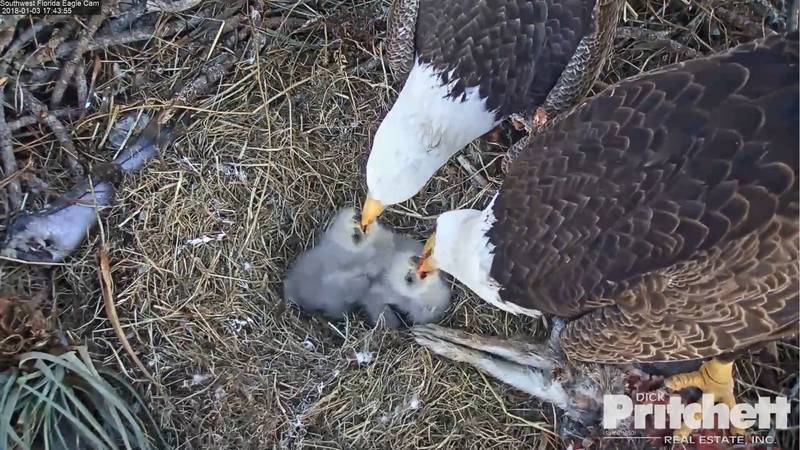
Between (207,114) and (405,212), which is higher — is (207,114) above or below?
above

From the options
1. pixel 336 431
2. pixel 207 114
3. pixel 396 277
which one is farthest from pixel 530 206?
pixel 207 114

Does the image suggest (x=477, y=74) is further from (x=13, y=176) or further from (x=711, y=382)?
(x=13, y=176)

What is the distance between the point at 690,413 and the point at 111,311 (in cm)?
191

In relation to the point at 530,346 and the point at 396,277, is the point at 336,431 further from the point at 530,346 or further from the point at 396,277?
the point at 530,346

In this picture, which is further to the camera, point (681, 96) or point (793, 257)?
point (681, 96)

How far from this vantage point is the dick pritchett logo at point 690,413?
226 cm

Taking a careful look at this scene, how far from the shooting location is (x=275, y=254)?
2.51 meters

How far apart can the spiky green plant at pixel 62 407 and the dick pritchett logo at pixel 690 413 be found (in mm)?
1506

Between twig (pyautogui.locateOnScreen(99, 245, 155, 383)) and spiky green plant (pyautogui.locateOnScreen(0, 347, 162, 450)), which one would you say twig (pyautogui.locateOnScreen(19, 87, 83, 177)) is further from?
spiky green plant (pyautogui.locateOnScreen(0, 347, 162, 450))

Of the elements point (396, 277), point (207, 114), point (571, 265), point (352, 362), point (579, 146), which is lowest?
point (352, 362)

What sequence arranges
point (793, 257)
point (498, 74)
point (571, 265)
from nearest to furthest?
1. point (793, 257)
2. point (571, 265)
3. point (498, 74)

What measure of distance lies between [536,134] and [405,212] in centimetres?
61

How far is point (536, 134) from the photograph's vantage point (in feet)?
7.29

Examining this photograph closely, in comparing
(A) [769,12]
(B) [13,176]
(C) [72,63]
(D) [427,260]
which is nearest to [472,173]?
(D) [427,260]
